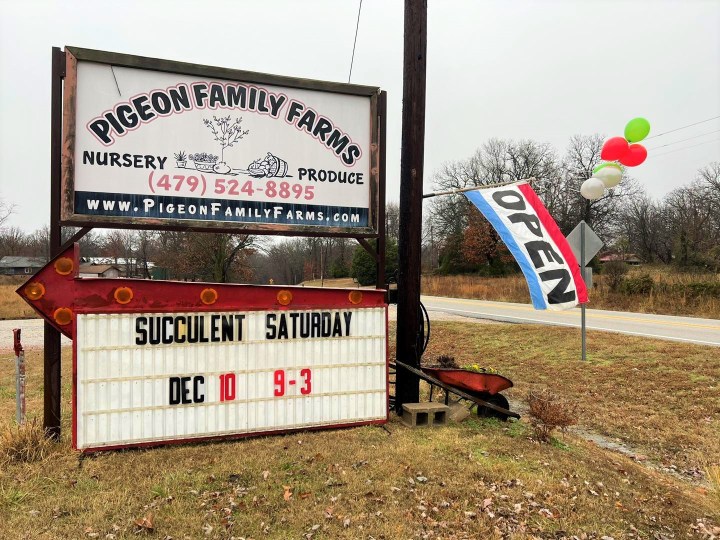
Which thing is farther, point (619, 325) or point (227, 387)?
point (619, 325)

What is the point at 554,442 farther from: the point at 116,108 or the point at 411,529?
the point at 116,108

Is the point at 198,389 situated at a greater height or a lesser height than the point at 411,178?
lesser

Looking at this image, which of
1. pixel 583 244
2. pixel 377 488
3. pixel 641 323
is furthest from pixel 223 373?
pixel 641 323

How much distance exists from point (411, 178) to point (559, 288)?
208 centimetres

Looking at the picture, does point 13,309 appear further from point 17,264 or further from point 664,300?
point 17,264

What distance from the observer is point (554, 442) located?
17.5 feet

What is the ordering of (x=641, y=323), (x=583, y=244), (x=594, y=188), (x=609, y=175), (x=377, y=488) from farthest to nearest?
1. (x=641, y=323)
2. (x=609, y=175)
3. (x=594, y=188)
4. (x=583, y=244)
5. (x=377, y=488)

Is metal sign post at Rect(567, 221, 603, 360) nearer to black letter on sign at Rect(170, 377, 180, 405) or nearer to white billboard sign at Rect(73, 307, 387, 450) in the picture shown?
white billboard sign at Rect(73, 307, 387, 450)

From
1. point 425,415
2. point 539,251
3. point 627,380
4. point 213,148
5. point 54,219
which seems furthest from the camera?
point 627,380

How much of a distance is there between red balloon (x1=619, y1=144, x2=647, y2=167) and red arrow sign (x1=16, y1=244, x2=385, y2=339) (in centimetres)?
904

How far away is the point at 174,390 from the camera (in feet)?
16.5

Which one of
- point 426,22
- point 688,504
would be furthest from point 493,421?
point 426,22

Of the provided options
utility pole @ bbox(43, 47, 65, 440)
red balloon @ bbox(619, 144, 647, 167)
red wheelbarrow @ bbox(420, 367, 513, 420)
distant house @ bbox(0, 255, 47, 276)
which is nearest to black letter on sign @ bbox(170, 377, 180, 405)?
utility pole @ bbox(43, 47, 65, 440)

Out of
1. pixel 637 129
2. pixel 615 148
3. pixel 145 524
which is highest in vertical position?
pixel 637 129
